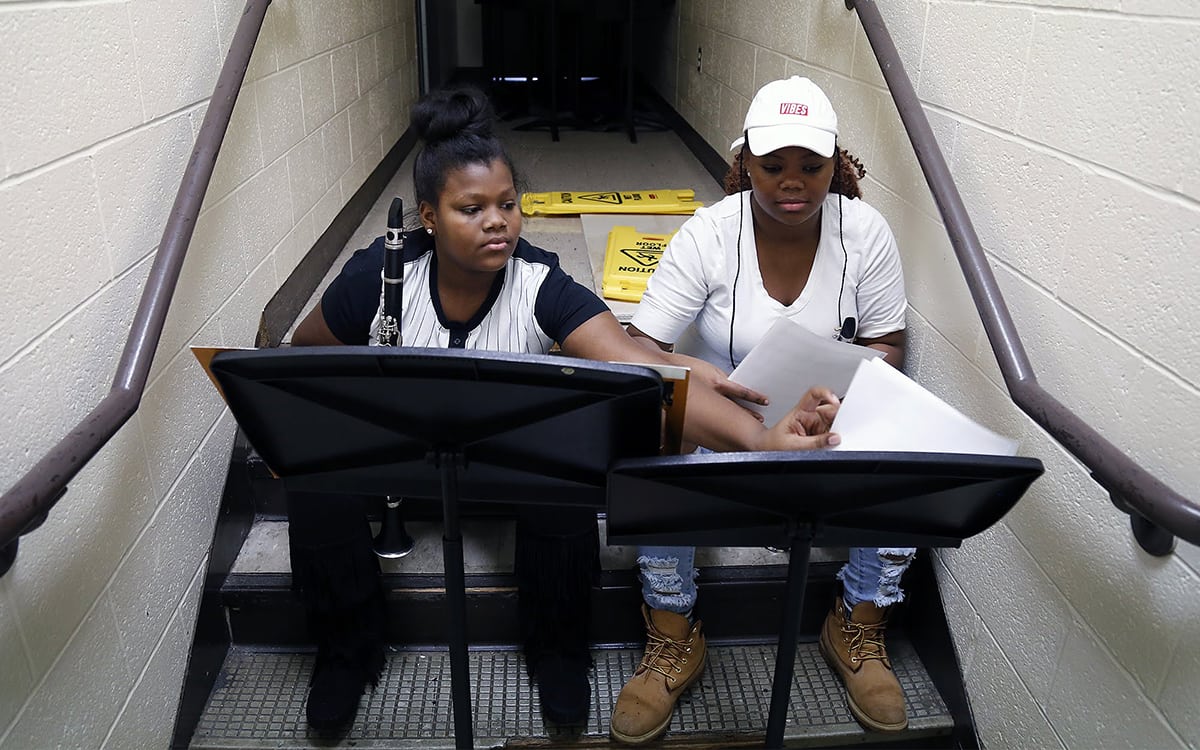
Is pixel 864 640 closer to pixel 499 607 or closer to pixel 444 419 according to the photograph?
pixel 499 607

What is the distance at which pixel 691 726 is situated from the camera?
1635 mm

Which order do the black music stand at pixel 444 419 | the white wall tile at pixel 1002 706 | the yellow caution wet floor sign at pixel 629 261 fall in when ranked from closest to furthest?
the black music stand at pixel 444 419 < the white wall tile at pixel 1002 706 < the yellow caution wet floor sign at pixel 629 261

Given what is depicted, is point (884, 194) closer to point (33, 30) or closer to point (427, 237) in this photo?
point (427, 237)

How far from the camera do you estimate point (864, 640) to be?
5.64 feet

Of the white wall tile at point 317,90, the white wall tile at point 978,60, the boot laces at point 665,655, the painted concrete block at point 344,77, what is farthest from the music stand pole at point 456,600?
the painted concrete block at point 344,77

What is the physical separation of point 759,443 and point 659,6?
4.20m

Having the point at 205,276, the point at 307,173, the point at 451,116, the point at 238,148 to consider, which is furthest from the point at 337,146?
the point at 451,116

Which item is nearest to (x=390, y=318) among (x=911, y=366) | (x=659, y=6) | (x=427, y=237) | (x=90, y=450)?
(x=427, y=237)

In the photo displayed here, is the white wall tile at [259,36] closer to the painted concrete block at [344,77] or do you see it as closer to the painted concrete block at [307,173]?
the painted concrete block at [307,173]

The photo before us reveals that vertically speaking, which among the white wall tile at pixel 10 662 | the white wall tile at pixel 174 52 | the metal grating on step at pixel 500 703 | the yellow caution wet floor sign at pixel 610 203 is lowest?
the metal grating on step at pixel 500 703

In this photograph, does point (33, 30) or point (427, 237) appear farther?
point (427, 237)

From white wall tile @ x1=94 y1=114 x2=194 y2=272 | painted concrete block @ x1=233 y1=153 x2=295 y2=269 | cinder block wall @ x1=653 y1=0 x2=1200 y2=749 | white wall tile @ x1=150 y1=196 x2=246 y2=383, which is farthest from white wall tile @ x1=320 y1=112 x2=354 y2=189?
cinder block wall @ x1=653 y1=0 x2=1200 y2=749

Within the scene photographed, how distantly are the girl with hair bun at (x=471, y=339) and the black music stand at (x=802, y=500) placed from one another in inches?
13.7

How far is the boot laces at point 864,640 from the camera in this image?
1700 millimetres
